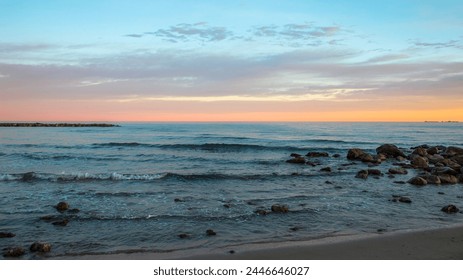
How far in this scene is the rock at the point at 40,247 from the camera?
851cm

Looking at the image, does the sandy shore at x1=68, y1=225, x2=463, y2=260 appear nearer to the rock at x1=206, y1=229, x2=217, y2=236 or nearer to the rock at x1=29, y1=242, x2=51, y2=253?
the rock at x1=29, y1=242, x2=51, y2=253

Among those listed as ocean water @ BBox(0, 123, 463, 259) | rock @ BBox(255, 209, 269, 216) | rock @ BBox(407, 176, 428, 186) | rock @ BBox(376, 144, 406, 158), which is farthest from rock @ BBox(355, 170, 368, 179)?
rock @ BBox(376, 144, 406, 158)

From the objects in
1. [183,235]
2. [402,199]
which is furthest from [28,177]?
[402,199]

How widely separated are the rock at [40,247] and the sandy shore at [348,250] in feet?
3.39

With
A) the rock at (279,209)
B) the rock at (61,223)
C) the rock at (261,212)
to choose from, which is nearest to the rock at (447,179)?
the rock at (279,209)

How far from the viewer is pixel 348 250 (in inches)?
328

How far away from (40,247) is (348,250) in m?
7.71

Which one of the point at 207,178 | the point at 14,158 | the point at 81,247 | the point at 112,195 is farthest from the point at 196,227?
the point at 14,158

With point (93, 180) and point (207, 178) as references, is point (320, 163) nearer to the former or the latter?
point (207, 178)

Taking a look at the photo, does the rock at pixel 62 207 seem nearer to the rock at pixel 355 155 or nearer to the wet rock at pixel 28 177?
the wet rock at pixel 28 177

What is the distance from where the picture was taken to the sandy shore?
7965 millimetres

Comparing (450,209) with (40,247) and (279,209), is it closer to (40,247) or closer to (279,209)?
(279,209)

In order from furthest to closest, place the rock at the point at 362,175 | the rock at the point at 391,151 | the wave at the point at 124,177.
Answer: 1. the rock at the point at 391,151
2. the rock at the point at 362,175
3. the wave at the point at 124,177

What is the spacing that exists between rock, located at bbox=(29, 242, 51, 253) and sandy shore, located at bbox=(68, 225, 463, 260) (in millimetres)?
1033
